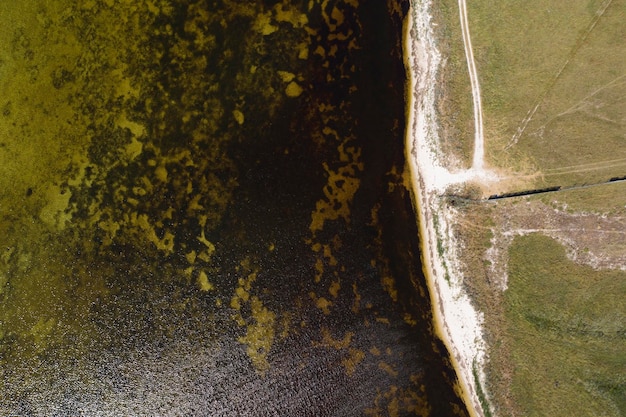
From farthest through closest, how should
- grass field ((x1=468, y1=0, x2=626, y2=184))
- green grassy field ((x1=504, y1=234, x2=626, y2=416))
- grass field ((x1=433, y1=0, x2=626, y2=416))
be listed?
green grassy field ((x1=504, y1=234, x2=626, y2=416)) → grass field ((x1=433, y1=0, x2=626, y2=416)) → grass field ((x1=468, y1=0, x2=626, y2=184))

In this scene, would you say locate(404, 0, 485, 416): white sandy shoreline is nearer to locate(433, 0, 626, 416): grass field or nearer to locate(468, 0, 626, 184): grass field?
locate(433, 0, 626, 416): grass field

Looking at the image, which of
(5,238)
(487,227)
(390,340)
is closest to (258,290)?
(390,340)

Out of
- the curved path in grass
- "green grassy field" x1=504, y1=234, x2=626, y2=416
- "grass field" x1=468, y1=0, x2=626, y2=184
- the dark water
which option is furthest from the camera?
the dark water

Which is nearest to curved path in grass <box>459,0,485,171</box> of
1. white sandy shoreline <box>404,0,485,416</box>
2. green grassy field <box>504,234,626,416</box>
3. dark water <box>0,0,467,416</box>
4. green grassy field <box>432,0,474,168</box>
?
green grassy field <box>432,0,474,168</box>

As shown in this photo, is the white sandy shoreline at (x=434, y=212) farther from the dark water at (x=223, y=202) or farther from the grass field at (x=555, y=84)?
the grass field at (x=555, y=84)

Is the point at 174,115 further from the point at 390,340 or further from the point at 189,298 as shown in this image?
the point at 390,340

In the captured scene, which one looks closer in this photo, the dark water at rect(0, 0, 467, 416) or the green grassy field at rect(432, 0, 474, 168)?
the green grassy field at rect(432, 0, 474, 168)
